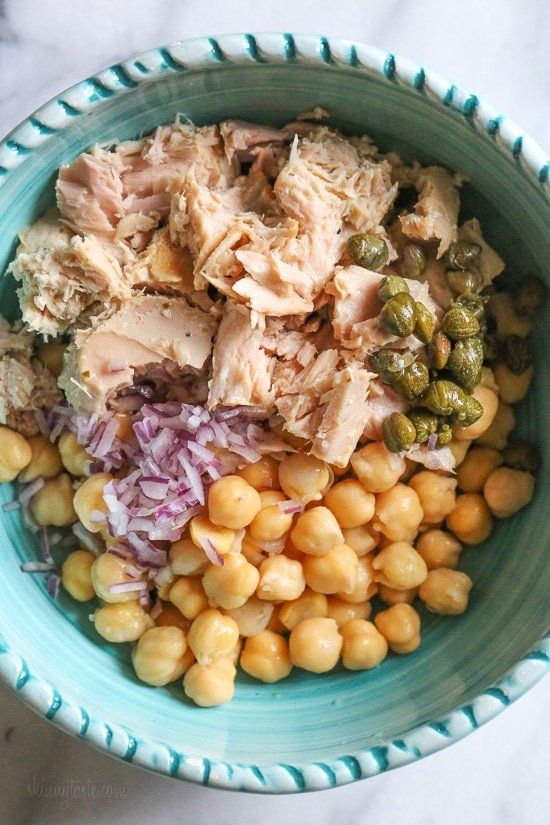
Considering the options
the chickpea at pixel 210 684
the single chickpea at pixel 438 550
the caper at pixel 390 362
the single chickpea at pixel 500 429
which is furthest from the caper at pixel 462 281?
the chickpea at pixel 210 684

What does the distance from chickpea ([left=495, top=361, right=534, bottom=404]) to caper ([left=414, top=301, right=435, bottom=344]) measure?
31 cm

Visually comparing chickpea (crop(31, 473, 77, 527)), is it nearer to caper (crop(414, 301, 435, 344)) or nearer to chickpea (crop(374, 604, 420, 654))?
chickpea (crop(374, 604, 420, 654))

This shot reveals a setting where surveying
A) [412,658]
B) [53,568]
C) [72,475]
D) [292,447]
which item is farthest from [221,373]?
[412,658]

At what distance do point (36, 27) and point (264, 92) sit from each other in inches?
32.1

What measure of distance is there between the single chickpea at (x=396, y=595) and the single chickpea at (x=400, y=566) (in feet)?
0.13

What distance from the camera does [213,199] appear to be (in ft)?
7.00

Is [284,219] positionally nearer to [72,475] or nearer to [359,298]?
[359,298]

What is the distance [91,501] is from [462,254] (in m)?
1.16

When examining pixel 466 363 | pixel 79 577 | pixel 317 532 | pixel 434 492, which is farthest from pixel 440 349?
pixel 79 577

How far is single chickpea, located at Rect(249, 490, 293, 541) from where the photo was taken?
87.1 inches

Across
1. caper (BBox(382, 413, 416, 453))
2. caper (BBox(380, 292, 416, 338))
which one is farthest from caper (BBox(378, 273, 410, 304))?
caper (BBox(382, 413, 416, 453))

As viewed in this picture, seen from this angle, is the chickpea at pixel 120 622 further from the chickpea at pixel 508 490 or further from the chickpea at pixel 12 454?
the chickpea at pixel 508 490

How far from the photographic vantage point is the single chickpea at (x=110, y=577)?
87.3 inches

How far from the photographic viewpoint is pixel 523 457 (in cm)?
228
